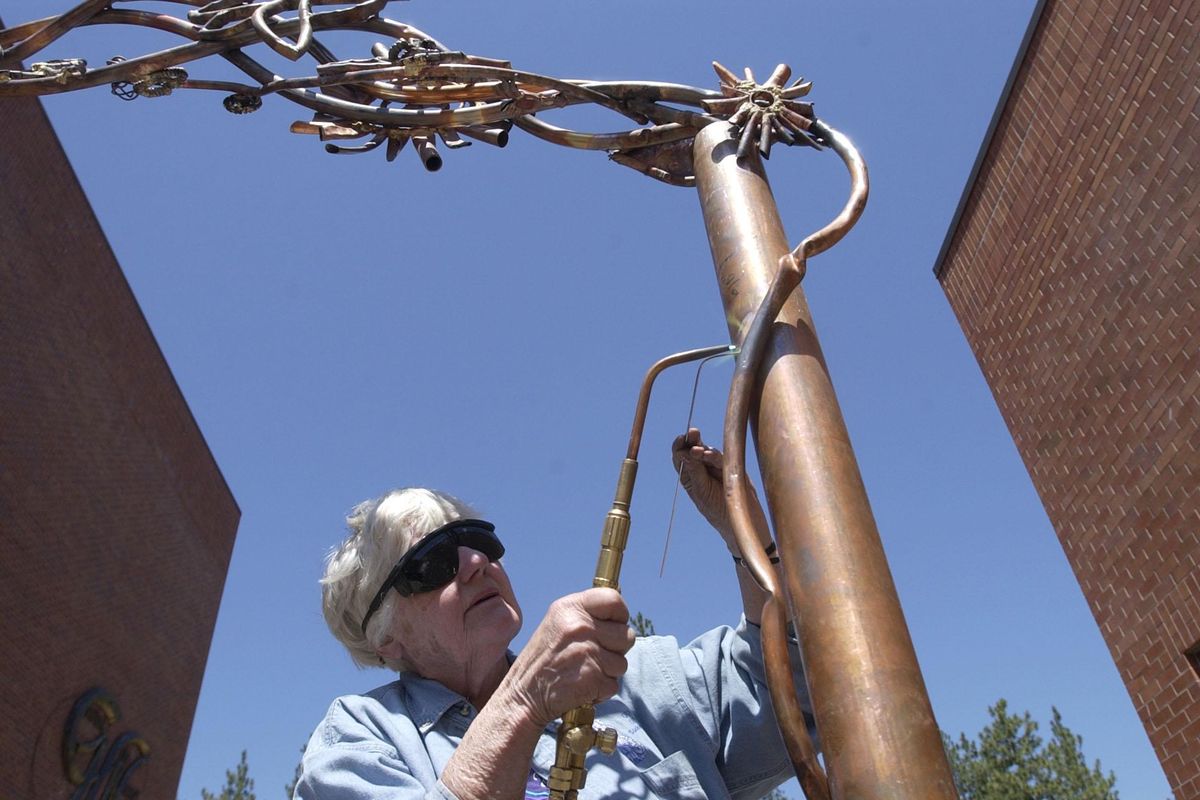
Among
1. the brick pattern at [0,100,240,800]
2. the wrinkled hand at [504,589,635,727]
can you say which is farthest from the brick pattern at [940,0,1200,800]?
the brick pattern at [0,100,240,800]

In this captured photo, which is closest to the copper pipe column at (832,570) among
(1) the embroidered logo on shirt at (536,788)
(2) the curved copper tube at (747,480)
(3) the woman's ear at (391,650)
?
(2) the curved copper tube at (747,480)

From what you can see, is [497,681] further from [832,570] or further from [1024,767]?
[1024,767]

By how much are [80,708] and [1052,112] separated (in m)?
9.83

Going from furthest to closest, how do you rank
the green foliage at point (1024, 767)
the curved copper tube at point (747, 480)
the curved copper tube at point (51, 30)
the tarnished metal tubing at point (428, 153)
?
the green foliage at point (1024, 767) → the curved copper tube at point (51, 30) → the tarnished metal tubing at point (428, 153) → the curved copper tube at point (747, 480)

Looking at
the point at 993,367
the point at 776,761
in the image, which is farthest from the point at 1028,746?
the point at 776,761

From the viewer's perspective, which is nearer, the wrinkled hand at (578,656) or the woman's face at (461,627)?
the wrinkled hand at (578,656)

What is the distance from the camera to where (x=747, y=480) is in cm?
167

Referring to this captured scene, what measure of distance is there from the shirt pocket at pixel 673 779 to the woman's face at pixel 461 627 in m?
0.50

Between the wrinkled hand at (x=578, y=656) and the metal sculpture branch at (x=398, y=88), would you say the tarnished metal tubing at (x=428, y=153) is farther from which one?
the wrinkled hand at (x=578, y=656)

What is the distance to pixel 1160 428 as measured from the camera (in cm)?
508

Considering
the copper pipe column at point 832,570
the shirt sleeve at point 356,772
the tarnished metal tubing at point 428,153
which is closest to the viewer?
the copper pipe column at point 832,570

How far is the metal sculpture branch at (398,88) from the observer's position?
232cm

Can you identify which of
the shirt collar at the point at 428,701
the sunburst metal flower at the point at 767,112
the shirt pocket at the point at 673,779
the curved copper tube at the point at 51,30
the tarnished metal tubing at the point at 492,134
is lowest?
the shirt pocket at the point at 673,779

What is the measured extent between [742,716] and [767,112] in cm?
135
